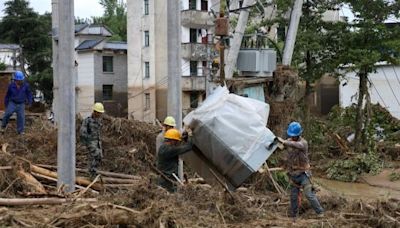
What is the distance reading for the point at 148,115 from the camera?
150 ft

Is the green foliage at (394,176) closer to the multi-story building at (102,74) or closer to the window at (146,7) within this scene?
the window at (146,7)

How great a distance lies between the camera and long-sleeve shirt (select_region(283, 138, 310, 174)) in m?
9.32

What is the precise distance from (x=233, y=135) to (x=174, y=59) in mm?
3950

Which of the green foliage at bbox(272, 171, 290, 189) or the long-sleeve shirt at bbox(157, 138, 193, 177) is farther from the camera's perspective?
the green foliage at bbox(272, 171, 290, 189)

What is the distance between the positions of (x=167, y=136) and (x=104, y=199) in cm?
167

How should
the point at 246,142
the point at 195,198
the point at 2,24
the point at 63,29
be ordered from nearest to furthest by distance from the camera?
1. the point at 246,142
2. the point at 63,29
3. the point at 195,198
4. the point at 2,24

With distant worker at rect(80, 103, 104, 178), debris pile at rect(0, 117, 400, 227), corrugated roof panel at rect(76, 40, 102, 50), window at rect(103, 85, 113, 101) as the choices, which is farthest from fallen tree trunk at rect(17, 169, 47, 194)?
window at rect(103, 85, 113, 101)

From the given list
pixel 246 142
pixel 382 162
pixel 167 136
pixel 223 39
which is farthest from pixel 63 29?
pixel 382 162

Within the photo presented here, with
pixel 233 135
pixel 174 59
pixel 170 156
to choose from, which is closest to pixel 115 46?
pixel 174 59

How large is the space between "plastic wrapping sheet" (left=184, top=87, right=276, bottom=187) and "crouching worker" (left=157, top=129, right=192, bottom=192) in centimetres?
44

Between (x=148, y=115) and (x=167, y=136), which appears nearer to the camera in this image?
(x=167, y=136)

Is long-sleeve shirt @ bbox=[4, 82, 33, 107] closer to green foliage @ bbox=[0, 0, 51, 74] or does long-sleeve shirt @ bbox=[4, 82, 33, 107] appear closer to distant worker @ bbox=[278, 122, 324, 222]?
distant worker @ bbox=[278, 122, 324, 222]

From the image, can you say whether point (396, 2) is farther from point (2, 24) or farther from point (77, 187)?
point (2, 24)

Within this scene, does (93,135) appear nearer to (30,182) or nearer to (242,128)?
(30,182)
